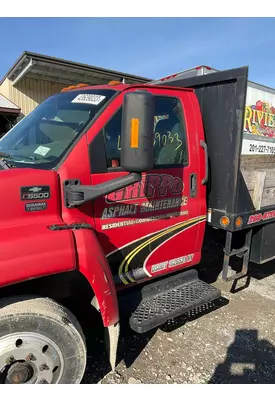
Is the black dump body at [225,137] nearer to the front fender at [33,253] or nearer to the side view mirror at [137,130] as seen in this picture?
the side view mirror at [137,130]

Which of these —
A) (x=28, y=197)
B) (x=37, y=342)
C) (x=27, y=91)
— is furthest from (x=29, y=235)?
(x=27, y=91)

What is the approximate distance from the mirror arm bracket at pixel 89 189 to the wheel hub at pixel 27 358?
0.89 meters

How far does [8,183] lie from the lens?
2127 millimetres

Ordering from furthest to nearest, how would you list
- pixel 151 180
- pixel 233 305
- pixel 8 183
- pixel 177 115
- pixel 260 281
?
pixel 260 281, pixel 233 305, pixel 177 115, pixel 151 180, pixel 8 183

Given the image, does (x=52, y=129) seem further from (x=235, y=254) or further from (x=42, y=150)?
(x=235, y=254)

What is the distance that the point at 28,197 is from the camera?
2199mm

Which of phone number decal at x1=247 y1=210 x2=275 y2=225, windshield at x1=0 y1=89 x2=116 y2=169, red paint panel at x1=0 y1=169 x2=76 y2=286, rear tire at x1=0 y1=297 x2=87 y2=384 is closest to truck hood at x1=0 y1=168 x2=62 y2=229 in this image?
red paint panel at x1=0 y1=169 x2=76 y2=286

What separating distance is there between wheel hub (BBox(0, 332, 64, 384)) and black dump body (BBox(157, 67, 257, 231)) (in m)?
1.99

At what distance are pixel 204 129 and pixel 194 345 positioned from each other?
211 centimetres

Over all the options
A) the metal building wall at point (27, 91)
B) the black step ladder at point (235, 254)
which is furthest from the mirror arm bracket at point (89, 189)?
the metal building wall at point (27, 91)

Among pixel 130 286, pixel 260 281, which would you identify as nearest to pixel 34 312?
pixel 130 286

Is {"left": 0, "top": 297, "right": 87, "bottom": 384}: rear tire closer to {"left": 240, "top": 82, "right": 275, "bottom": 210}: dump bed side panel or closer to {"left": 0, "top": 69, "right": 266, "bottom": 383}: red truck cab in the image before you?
{"left": 0, "top": 69, "right": 266, "bottom": 383}: red truck cab

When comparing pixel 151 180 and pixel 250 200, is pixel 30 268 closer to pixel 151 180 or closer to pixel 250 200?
pixel 151 180

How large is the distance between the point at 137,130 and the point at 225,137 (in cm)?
156
